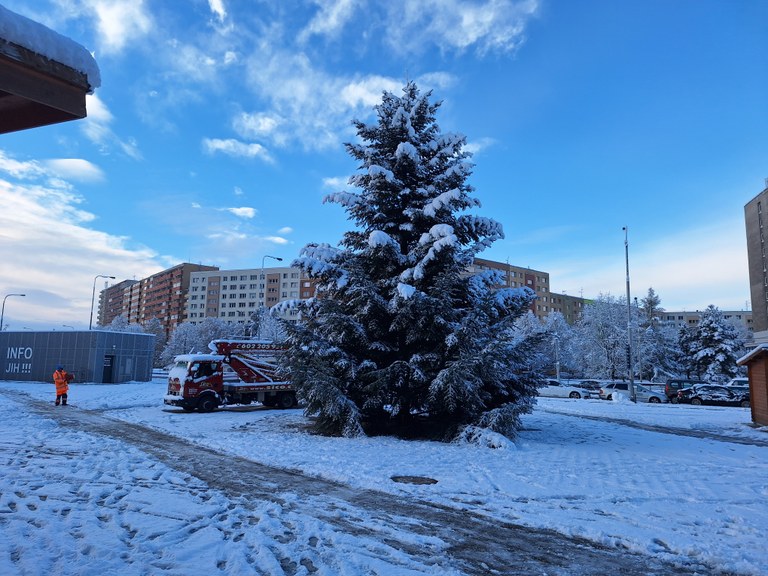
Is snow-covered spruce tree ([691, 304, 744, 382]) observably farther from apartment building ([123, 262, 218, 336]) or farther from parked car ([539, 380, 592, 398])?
apartment building ([123, 262, 218, 336])

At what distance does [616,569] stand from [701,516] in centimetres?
271

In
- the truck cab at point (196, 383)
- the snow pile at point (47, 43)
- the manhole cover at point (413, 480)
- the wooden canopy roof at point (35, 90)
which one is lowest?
the manhole cover at point (413, 480)

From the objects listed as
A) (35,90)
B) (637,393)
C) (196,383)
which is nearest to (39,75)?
(35,90)

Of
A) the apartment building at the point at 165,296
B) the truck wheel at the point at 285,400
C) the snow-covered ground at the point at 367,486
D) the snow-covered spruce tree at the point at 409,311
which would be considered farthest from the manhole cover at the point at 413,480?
the apartment building at the point at 165,296

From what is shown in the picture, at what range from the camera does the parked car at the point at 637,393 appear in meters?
36.8

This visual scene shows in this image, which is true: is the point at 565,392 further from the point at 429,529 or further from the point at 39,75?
the point at 39,75

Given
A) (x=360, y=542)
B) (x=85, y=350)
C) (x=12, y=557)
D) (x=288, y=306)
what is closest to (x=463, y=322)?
(x=288, y=306)

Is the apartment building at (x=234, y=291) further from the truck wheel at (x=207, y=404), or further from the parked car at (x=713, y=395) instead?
the truck wheel at (x=207, y=404)

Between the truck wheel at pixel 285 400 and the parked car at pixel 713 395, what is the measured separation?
A: 2667 cm

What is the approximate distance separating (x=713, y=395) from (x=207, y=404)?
31.7m

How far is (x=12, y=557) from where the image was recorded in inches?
191

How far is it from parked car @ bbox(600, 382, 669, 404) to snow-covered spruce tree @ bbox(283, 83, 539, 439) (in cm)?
2660

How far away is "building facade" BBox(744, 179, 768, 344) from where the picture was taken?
69938 millimetres

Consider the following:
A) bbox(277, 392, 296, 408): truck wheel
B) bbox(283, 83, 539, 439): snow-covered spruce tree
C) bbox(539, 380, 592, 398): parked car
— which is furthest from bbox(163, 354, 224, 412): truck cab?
bbox(539, 380, 592, 398): parked car
